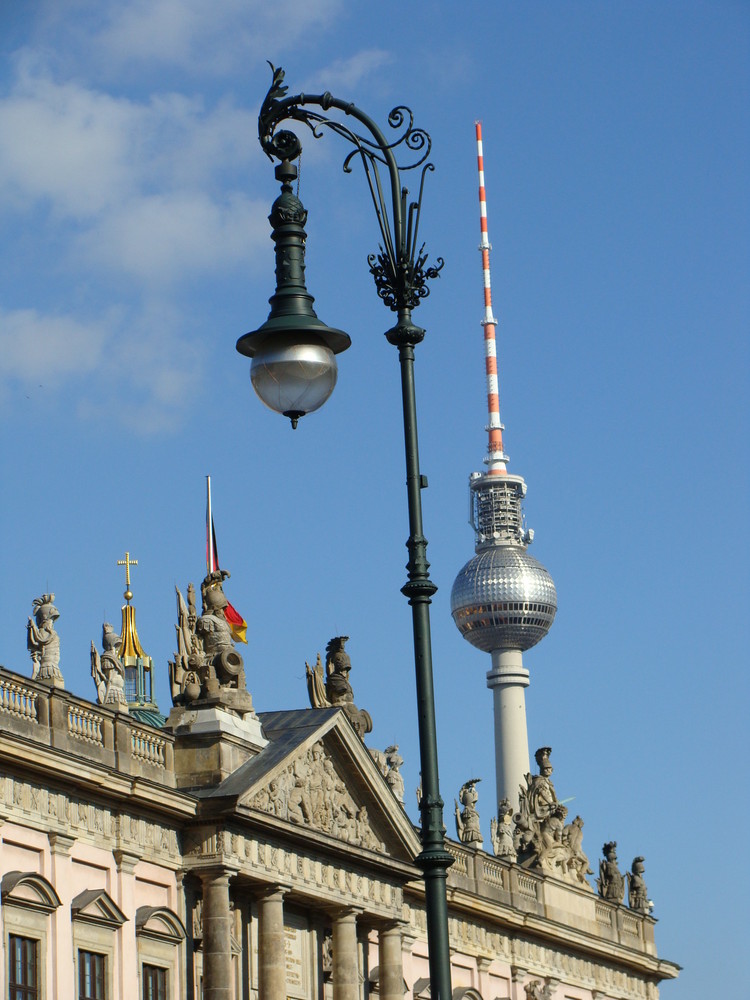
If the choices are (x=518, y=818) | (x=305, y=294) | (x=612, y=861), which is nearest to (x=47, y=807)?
(x=305, y=294)

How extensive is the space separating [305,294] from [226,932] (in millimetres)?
30000

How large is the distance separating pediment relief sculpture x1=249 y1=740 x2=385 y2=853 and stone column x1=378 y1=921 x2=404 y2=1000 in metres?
2.58

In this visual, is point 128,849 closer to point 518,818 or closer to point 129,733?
point 129,733

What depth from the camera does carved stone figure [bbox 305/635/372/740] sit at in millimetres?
57812

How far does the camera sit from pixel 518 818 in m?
77.9

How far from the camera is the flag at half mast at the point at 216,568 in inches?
2271

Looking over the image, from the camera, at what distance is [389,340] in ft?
71.0

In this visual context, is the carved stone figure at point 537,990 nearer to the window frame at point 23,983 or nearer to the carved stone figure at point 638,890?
the carved stone figure at point 638,890

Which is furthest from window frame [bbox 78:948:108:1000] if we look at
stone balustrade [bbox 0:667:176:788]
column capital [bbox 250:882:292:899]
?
column capital [bbox 250:882:292:899]

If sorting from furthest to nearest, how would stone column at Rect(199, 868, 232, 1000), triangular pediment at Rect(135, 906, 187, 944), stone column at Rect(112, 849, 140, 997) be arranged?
stone column at Rect(199, 868, 232, 1000) → triangular pediment at Rect(135, 906, 187, 944) → stone column at Rect(112, 849, 140, 997)

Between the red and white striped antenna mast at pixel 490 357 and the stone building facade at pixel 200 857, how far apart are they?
381 ft

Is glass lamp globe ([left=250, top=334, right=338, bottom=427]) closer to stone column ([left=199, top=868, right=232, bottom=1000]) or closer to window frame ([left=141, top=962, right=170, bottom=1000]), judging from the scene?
window frame ([left=141, top=962, right=170, bottom=1000])

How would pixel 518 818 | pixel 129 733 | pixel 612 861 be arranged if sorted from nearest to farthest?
pixel 129 733, pixel 518 818, pixel 612 861

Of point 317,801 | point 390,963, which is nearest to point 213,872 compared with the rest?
point 317,801
